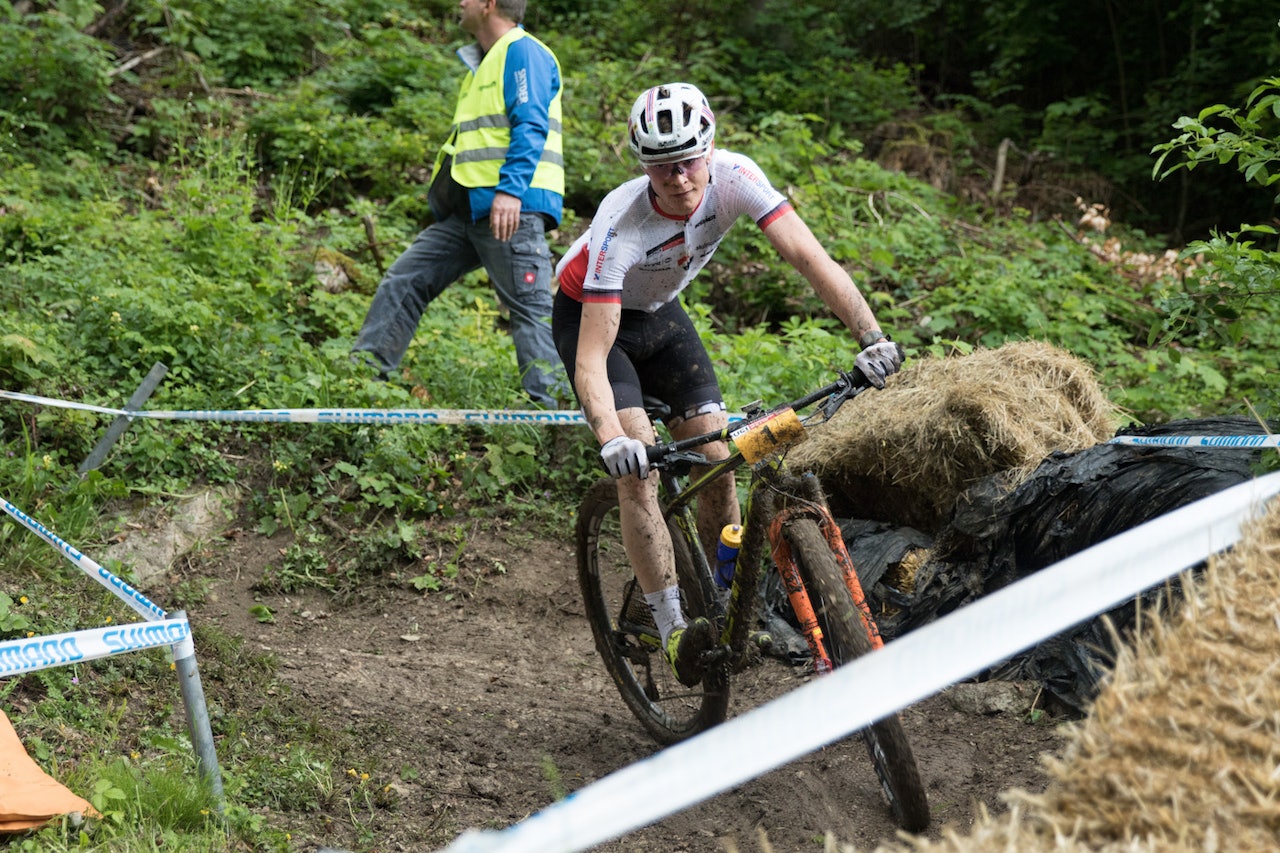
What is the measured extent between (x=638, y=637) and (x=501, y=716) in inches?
25.2

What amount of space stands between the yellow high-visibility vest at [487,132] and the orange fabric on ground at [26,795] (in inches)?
151

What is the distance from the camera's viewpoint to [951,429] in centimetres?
473

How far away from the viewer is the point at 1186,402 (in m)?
6.53

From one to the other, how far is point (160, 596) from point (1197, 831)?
14.7 ft

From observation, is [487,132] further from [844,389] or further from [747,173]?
[844,389]

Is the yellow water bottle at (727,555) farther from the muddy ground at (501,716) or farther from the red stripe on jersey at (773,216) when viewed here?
the red stripe on jersey at (773,216)

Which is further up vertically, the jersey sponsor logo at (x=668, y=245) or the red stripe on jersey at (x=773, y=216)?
the red stripe on jersey at (x=773, y=216)

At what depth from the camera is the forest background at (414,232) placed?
402 cm

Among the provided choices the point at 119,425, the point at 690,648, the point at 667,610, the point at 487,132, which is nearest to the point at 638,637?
the point at 667,610

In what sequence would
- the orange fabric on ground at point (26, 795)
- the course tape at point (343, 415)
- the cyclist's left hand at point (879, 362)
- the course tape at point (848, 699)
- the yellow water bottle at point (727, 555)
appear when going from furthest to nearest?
the course tape at point (343, 415) < the yellow water bottle at point (727, 555) < the cyclist's left hand at point (879, 362) < the orange fabric on ground at point (26, 795) < the course tape at point (848, 699)

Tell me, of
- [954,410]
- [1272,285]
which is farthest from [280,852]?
[1272,285]

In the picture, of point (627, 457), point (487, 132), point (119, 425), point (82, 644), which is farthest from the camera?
point (487, 132)

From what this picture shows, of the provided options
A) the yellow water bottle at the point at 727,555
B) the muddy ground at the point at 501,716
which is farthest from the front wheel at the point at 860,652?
the yellow water bottle at the point at 727,555

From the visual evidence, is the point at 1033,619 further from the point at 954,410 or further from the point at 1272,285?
the point at 954,410
